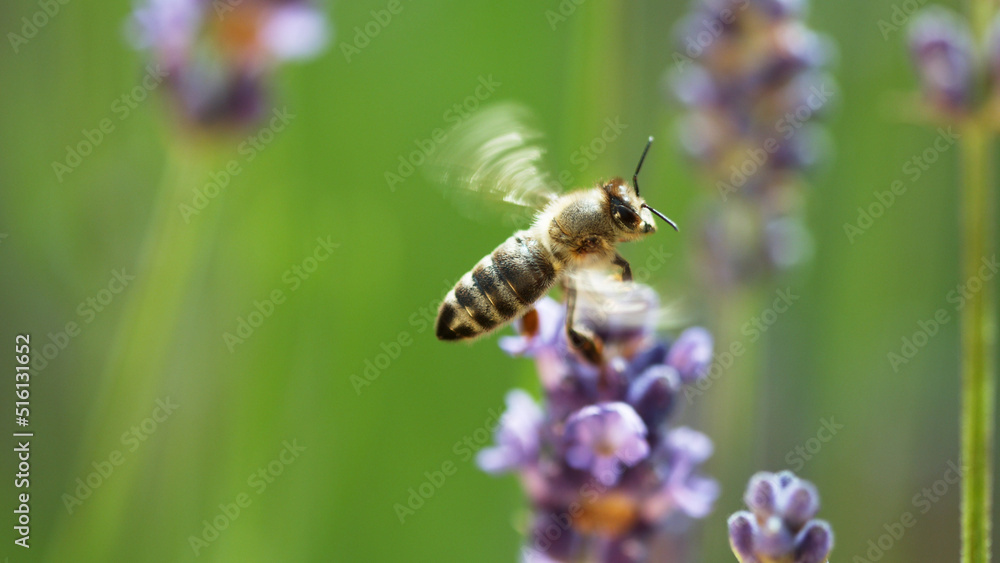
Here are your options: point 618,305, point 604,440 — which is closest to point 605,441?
point 604,440

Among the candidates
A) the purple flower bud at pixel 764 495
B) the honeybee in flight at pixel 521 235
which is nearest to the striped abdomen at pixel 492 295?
the honeybee in flight at pixel 521 235

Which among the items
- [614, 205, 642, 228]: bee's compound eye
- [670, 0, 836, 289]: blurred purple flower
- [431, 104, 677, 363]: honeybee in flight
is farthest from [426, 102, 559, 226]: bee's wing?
[670, 0, 836, 289]: blurred purple flower

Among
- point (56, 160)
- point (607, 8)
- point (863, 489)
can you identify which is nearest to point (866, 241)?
point (863, 489)

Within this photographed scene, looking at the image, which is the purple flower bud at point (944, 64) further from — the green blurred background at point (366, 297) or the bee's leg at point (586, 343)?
the bee's leg at point (586, 343)

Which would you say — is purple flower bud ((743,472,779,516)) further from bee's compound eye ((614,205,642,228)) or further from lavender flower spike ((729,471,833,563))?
bee's compound eye ((614,205,642,228))

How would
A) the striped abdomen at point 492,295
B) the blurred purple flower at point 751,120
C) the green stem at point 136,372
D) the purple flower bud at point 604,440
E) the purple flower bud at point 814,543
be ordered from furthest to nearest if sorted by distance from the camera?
the blurred purple flower at point 751,120 < the green stem at point 136,372 < the striped abdomen at point 492,295 < the purple flower bud at point 604,440 < the purple flower bud at point 814,543

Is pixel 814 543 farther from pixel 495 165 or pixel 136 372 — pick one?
pixel 136 372

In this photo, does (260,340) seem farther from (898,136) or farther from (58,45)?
(898,136)

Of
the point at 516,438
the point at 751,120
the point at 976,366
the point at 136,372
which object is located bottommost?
the point at 136,372
